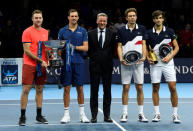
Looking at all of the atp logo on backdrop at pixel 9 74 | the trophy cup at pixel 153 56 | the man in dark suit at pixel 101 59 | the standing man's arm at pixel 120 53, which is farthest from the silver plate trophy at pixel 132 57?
the atp logo on backdrop at pixel 9 74

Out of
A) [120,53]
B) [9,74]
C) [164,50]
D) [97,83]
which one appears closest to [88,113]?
[97,83]

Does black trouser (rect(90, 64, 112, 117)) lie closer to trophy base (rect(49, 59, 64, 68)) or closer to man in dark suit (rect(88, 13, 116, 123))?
man in dark suit (rect(88, 13, 116, 123))

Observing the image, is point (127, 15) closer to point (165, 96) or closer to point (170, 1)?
point (165, 96)

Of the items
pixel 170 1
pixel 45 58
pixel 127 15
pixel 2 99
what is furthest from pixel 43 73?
pixel 170 1

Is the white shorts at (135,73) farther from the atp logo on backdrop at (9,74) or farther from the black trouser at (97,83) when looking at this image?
the atp logo on backdrop at (9,74)

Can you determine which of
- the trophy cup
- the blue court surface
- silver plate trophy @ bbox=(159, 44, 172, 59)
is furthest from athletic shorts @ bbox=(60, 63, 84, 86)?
silver plate trophy @ bbox=(159, 44, 172, 59)

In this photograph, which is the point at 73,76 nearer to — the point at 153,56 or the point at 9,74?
the point at 153,56

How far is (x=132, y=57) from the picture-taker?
916cm

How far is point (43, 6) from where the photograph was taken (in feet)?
68.1

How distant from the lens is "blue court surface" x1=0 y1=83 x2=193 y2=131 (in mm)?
8672

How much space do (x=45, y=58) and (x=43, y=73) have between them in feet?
0.97

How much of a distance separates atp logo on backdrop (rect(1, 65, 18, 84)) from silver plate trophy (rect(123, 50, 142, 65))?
7550 millimetres

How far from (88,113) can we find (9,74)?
20.6 ft

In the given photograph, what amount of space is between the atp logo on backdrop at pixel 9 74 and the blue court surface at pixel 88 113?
2.17 feet
